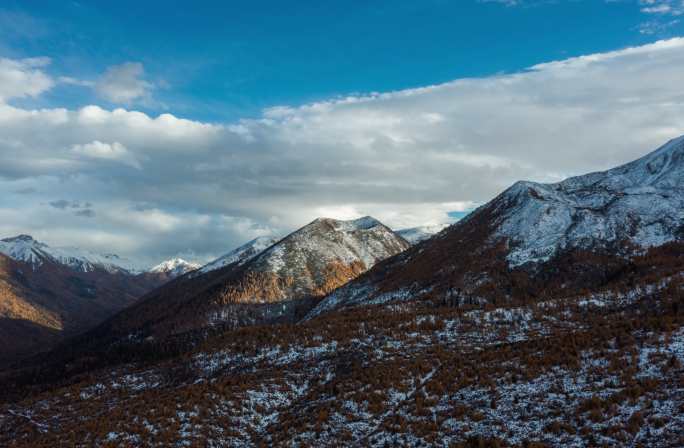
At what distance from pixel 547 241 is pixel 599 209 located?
17.6m

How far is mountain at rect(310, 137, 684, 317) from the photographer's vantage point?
81.2m

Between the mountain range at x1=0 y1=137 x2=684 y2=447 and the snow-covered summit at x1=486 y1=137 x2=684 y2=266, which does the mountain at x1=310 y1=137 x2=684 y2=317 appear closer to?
the snow-covered summit at x1=486 y1=137 x2=684 y2=266

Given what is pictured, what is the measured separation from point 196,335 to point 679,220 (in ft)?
490

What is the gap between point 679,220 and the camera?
86250 mm

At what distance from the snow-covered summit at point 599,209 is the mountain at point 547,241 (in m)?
0.19

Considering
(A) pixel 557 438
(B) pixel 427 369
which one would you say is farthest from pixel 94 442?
(A) pixel 557 438

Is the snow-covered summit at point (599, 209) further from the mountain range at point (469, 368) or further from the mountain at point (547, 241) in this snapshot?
the mountain range at point (469, 368)

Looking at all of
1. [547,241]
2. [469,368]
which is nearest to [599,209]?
[547,241]

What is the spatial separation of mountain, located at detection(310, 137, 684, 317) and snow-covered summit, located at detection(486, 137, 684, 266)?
0.62 feet

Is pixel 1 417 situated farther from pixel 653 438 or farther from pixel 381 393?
pixel 653 438

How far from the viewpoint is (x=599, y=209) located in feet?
333

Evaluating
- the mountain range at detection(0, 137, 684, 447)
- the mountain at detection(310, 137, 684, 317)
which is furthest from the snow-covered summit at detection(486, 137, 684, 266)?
the mountain range at detection(0, 137, 684, 447)

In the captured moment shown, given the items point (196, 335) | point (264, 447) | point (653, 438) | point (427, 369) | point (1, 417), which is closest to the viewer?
point (653, 438)

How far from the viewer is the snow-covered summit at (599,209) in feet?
289
